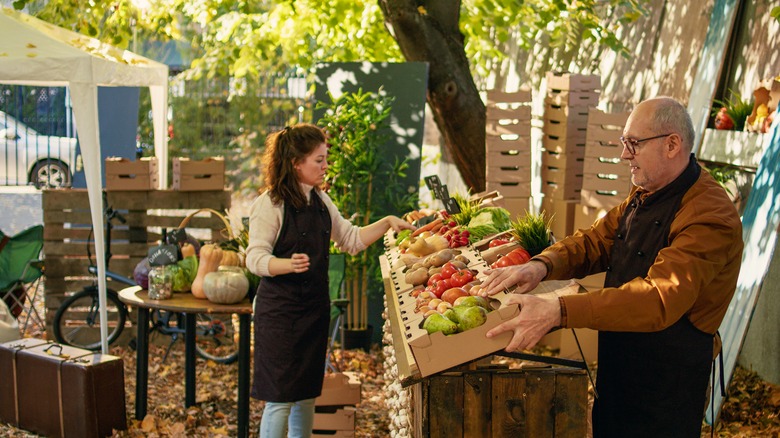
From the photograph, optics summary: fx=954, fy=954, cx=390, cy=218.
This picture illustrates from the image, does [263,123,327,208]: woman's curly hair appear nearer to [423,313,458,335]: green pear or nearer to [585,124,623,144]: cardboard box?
[423,313,458,335]: green pear

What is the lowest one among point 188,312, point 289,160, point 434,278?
point 188,312

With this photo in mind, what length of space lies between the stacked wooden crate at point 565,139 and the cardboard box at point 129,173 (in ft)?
10.7

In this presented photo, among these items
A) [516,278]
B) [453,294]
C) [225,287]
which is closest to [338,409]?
[225,287]

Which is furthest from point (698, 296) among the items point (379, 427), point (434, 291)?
point (379, 427)

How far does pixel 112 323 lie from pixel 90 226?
86cm

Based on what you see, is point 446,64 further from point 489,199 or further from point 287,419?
point 287,419

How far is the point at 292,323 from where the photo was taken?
4676 mm

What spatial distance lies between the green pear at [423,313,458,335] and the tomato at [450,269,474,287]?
0.54 metres

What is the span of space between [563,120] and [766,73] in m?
1.54

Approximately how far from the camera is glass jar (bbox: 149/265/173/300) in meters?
5.64

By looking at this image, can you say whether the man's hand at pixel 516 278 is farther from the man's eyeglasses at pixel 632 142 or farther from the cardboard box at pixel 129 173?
the cardboard box at pixel 129 173

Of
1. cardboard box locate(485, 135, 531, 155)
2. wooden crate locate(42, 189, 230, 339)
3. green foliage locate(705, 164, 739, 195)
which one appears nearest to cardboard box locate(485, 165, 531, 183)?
cardboard box locate(485, 135, 531, 155)

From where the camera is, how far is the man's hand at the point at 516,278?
132 inches

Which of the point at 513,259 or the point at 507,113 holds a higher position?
the point at 507,113
